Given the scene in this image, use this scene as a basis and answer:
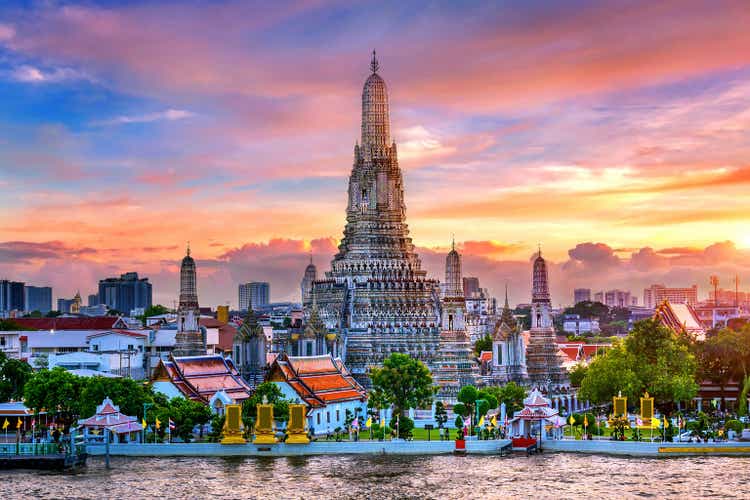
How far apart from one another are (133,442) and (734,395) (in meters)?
50.8

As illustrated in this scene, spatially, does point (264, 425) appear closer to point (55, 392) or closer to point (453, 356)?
point (55, 392)

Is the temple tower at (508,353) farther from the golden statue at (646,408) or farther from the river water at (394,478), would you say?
the river water at (394,478)

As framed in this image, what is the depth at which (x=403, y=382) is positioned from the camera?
3187 inches

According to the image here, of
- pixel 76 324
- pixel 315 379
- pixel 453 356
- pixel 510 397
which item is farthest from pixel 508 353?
pixel 76 324

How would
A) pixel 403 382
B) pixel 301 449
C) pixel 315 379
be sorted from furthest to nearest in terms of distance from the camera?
pixel 315 379 < pixel 403 382 < pixel 301 449

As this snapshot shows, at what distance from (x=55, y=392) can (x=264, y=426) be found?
12281 millimetres

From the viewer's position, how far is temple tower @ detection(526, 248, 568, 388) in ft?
321

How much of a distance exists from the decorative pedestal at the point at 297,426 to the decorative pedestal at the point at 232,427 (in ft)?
8.67

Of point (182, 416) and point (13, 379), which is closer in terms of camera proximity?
point (182, 416)

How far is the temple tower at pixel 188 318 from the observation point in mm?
99000

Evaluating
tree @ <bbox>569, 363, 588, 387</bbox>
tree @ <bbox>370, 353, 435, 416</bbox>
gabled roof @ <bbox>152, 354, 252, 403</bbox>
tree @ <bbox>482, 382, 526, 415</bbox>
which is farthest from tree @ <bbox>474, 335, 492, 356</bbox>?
gabled roof @ <bbox>152, 354, 252, 403</bbox>

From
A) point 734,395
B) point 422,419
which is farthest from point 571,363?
point 422,419

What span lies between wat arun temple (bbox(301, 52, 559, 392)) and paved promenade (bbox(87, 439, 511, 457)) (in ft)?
80.8

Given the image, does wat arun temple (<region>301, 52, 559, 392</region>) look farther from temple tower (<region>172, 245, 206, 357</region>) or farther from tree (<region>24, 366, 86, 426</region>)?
tree (<region>24, 366, 86, 426</region>)
